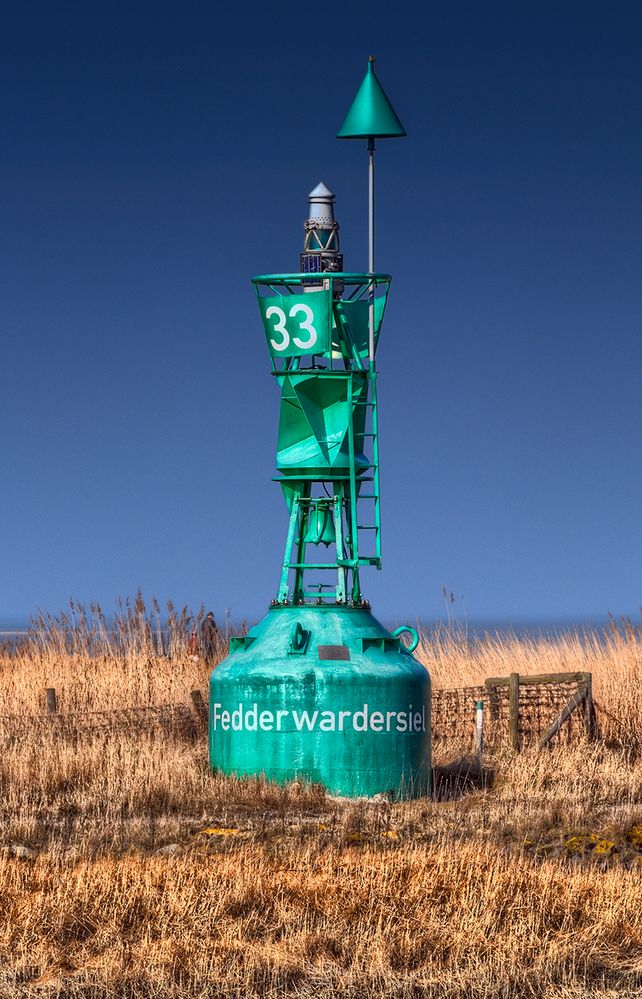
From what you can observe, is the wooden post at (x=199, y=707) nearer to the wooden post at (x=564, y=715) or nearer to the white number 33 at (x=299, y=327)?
the wooden post at (x=564, y=715)

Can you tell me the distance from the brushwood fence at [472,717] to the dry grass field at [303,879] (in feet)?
0.85

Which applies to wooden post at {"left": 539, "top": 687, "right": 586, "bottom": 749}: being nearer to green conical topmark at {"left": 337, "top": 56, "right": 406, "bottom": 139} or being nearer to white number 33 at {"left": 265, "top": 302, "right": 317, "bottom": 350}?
white number 33 at {"left": 265, "top": 302, "right": 317, "bottom": 350}

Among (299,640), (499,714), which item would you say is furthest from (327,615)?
(499,714)

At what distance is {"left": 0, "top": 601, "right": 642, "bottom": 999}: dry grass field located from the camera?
428 inches

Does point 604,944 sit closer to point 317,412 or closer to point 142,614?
point 317,412

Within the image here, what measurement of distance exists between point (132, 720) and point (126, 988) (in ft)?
40.8

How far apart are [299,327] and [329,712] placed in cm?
438

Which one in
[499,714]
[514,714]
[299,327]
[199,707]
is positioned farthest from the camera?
[499,714]

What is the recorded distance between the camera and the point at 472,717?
2333 cm

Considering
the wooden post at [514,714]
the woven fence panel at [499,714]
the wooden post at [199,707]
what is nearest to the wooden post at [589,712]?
the woven fence panel at [499,714]

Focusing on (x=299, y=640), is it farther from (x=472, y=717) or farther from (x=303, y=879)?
(x=303, y=879)

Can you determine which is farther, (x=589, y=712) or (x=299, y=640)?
(x=589, y=712)

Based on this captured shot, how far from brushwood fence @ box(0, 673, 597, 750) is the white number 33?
5.20 m

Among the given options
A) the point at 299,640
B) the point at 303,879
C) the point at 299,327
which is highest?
the point at 299,327
